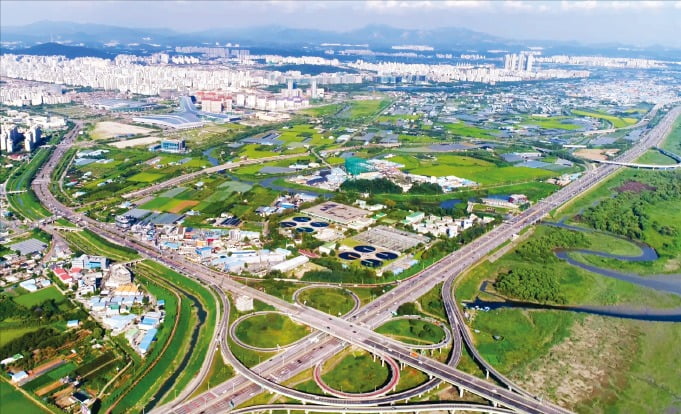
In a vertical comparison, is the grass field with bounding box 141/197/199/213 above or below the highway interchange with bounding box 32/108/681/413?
A: above

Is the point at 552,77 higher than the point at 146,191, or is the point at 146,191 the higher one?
the point at 552,77

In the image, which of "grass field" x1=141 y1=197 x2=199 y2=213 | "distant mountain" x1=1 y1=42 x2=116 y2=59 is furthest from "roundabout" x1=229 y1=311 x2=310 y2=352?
"distant mountain" x1=1 y1=42 x2=116 y2=59

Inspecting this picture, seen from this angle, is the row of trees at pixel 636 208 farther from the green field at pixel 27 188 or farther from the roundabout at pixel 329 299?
the green field at pixel 27 188

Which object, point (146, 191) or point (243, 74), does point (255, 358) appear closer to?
point (146, 191)

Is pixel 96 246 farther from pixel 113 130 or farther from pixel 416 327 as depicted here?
pixel 113 130

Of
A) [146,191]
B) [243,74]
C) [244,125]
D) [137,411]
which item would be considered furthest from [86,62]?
[137,411]

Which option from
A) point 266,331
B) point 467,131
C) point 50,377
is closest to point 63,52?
point 467,131

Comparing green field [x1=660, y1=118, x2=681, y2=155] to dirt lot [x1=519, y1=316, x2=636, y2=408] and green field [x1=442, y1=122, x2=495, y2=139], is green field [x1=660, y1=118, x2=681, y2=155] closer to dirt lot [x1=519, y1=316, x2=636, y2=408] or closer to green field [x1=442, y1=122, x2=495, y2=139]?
green field [x1=442, y1=122, x2=495, y2=139]
